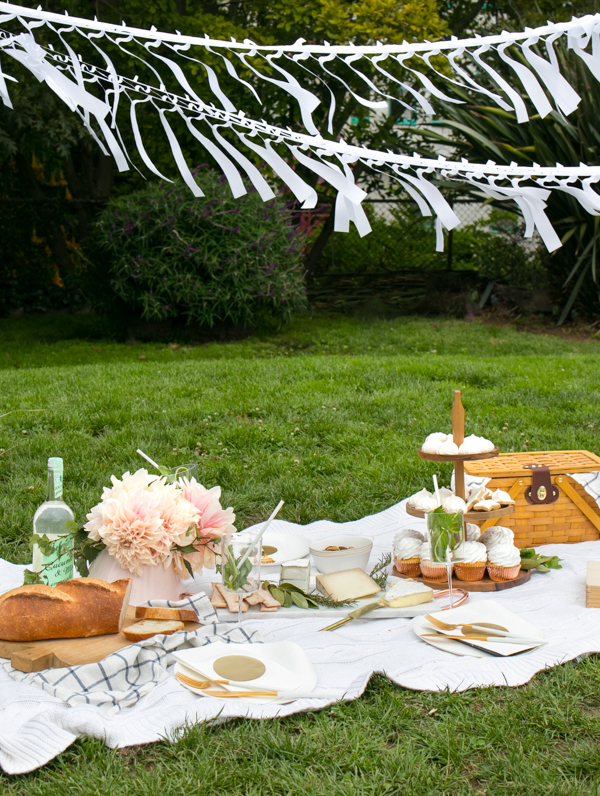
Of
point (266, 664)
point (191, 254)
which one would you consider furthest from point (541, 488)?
point (191, 254)

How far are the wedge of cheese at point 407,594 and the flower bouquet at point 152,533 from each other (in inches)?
20.2

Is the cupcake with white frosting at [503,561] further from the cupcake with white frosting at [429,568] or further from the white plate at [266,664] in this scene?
the white plate at [266,664]

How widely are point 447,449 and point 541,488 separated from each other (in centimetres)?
60

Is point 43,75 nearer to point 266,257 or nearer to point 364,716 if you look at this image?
point 364,716

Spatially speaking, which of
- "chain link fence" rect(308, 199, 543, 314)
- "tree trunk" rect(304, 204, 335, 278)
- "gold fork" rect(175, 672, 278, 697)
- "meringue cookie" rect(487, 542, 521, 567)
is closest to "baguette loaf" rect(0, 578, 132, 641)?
"gold fork" rect(175, 672, 278, 697)

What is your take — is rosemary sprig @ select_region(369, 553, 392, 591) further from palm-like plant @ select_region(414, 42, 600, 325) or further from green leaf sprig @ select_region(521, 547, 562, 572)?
palm-like plant @ select_region(414, 42, 600, 325)

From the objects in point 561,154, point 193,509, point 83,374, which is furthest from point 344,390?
point 561,154

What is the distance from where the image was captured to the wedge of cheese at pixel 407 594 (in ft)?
7.16

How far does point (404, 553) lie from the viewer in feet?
7.93

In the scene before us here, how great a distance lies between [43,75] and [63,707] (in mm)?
1496

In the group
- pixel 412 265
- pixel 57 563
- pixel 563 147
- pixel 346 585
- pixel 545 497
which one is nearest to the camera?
pixel 57 563

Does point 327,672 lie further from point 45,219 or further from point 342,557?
point 45,219

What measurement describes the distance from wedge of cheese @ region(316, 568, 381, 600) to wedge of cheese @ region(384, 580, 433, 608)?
51mm

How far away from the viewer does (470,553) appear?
2.34m
